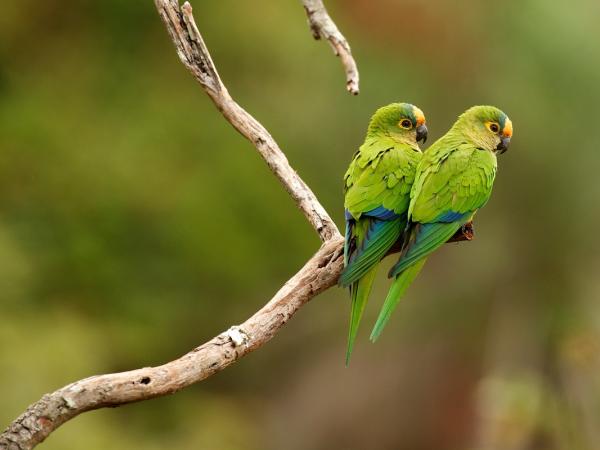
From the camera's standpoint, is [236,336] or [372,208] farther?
[372,208]

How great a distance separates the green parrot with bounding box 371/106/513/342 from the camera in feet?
10.8

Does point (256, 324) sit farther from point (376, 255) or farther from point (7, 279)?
point (7, 279)

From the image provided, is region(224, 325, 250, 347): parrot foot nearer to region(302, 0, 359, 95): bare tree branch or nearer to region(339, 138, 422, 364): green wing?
region(339, 138, 422, 364): green wing

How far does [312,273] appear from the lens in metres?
3.16

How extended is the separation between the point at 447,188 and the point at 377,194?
26 cm

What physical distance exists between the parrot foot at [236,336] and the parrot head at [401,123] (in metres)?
1.16

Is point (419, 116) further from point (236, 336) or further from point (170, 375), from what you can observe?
point (170, 375)

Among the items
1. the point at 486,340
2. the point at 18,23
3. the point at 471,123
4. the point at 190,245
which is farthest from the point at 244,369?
the point at 471,123

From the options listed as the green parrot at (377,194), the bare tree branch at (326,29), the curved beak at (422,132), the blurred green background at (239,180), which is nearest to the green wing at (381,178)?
the green parrot at (377,194)

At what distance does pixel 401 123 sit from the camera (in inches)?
145

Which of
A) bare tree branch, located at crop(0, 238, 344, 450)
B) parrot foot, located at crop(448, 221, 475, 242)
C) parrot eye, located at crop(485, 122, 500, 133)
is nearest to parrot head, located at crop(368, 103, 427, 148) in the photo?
parrot eye, located at crop(485, 122, 500, 133)

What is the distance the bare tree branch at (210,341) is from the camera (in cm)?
257

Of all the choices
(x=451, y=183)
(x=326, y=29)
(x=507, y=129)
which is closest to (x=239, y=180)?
(x=326, y=29)

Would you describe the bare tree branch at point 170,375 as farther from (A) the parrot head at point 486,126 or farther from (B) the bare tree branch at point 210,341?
(A) the parrot head at point 486,126
